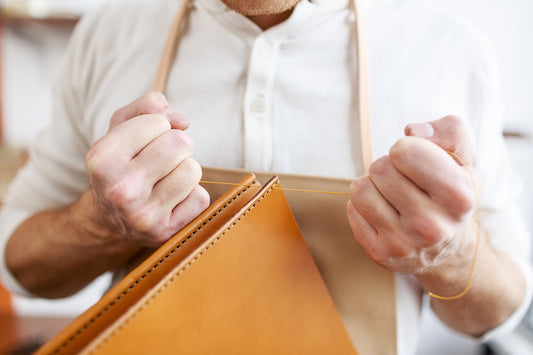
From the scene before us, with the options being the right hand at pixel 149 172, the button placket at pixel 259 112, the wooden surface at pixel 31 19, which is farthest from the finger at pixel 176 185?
the wooden surface at pixel 31 19

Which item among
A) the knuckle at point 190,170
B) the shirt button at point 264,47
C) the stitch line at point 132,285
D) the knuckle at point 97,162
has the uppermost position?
the shirt button at point 264,47

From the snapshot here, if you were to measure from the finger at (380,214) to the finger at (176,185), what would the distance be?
0.44ft

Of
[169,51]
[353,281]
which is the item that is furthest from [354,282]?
[169,51]

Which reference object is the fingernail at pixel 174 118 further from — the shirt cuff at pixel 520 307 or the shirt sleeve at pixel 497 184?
the shirt cuff at pixel 520 307

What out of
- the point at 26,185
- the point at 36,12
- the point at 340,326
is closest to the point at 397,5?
the point at 340,326

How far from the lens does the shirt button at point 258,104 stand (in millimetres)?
391

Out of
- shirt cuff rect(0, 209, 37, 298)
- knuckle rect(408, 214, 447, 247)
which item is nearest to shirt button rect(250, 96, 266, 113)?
knuckle rect(408, 214, 447, 247)

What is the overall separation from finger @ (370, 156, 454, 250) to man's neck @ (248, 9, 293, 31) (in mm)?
224

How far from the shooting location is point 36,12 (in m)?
1.02

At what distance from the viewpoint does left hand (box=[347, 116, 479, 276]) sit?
247 millimetres

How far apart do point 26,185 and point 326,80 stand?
46cm

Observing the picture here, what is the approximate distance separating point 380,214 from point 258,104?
0.63 feet

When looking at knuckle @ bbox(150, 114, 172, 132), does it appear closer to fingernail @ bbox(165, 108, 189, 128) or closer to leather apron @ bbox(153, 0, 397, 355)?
fingernail @ bbox(165, 108, 189, 128)

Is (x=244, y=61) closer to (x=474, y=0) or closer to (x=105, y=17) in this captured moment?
(x=105, y=17)
